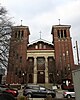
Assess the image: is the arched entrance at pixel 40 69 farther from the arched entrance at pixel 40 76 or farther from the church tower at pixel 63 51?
the church tower at pixel 63 51

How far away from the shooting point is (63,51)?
195ft

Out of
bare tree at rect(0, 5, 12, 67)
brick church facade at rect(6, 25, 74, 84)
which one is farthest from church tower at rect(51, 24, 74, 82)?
bare tree at rect(0, 5, 12, 67)

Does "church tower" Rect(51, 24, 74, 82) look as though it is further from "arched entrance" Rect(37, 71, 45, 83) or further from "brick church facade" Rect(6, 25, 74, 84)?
"arched entrance" Rect(37, 71, 45, 83)

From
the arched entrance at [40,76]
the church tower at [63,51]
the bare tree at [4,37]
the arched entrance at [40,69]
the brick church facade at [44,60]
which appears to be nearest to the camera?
the bare tree at [4,37]

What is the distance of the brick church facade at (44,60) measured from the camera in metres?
55.3

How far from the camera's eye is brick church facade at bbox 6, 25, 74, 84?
55.3 m

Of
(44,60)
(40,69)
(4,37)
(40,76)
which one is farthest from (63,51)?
(4,37)

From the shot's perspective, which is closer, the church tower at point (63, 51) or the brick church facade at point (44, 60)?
the church tower at point (63, 51)

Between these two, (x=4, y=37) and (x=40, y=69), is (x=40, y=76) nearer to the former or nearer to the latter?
(x=40, y=69)

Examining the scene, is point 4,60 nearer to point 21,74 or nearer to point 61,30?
point 21,74

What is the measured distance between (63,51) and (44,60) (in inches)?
279

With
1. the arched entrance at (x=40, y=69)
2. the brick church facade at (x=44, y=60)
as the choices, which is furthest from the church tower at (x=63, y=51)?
the arched entrance at (x=40, y=69)

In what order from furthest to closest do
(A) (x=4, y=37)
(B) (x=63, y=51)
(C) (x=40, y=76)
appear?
(B) (x=63, y=51) → (C) (x=40, y=76) → (A) (x=4, y=37)

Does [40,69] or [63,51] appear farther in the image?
[40,69]
